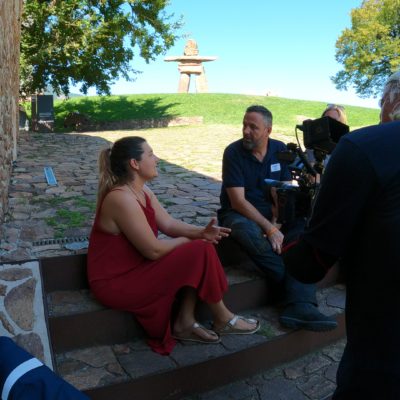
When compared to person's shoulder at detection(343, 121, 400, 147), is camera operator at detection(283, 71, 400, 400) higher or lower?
lower

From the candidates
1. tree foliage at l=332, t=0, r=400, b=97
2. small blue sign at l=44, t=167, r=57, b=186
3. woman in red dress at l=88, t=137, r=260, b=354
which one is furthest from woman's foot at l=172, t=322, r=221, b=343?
tree foliage at l=332, t=0, r=400, b=97

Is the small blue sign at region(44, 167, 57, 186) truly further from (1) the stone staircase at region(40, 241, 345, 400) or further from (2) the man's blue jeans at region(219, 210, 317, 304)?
(2) the man's blue jeans at region(219, 210, 317, 304)

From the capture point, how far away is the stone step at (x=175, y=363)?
251 centimetres

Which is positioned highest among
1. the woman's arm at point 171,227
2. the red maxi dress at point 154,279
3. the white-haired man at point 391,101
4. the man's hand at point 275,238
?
the white-haired man at point 391,101

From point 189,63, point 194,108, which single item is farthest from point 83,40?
point 189,63

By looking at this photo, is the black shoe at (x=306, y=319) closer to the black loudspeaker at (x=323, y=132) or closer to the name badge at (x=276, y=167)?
the name badge at (x=276, y=167)

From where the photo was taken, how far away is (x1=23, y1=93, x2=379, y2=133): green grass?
18609mm

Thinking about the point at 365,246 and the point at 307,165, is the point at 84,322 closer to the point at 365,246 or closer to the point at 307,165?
the point at 307,165

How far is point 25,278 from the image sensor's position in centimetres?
291

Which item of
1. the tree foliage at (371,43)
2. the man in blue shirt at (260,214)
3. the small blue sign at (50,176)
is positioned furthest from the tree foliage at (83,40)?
the tree foliage at (371,43)

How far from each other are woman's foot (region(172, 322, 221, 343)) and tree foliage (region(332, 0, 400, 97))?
1046 inches

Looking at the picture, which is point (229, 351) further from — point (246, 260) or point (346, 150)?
point (346, 150)

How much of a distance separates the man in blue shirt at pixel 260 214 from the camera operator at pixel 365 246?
1.74 m

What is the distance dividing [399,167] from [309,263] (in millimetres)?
400
